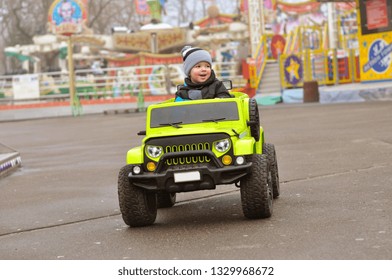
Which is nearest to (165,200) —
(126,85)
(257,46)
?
(257,46)

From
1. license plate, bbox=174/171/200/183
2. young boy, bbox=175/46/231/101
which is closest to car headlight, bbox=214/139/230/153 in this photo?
license plate, bbox=174/171/200/183

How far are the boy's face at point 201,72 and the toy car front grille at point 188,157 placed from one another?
1073 millimetres

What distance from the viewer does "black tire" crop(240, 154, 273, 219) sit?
21.2ft

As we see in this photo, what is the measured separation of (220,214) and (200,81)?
1172 mm

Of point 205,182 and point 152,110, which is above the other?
point 152,110

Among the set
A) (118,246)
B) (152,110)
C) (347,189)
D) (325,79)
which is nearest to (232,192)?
(347,189)

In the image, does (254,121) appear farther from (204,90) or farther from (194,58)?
(194,58)

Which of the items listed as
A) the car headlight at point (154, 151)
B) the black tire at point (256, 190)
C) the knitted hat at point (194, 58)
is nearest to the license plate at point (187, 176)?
the car headlight at point (154, 151)

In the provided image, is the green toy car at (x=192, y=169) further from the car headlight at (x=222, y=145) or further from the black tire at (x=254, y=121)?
the black tire at (x=254, y=121)

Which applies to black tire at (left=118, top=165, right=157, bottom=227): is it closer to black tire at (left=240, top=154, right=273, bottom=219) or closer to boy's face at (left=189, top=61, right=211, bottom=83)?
black tire at (left=240, top=154, right=273, bottom=219)

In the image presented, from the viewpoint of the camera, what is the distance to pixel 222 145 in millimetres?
6551

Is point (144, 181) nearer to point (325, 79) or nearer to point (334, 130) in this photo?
point (334, 130)

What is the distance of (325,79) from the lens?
29781 mm

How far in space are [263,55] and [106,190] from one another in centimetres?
2455
